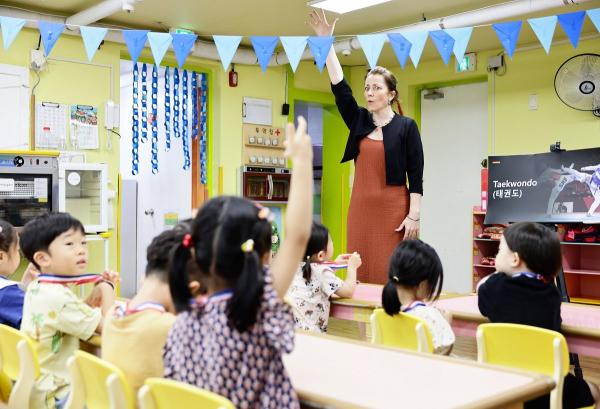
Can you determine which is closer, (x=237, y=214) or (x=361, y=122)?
(x=237, y=214)

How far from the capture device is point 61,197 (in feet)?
19.4

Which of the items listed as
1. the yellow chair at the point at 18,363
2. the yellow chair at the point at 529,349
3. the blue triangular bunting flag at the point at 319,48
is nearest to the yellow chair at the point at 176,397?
the yellow chair at the point at 18,363

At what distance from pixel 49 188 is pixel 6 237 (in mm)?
2997

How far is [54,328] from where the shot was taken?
7.41ft

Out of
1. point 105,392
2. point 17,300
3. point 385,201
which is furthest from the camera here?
point 385,201

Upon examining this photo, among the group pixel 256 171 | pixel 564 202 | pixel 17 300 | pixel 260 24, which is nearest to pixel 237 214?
pixel 17 300

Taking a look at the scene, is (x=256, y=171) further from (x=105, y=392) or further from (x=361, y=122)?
(x=105, y=392)

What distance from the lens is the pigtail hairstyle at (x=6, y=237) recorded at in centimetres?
293

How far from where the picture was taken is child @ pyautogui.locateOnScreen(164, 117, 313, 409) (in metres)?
1.36

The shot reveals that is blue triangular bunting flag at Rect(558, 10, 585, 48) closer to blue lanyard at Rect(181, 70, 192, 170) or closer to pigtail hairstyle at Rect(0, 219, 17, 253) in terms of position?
pigtail hairstyle at Rect(0, 219, 17, 253)

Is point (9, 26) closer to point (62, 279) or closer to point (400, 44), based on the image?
point (400, 44)

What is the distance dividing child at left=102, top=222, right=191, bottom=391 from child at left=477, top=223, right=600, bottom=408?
1.18 metres

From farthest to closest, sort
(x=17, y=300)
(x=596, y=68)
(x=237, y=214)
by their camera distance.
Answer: (x=596, y=68) → (x=17, y=300) → (x=237, y=214)

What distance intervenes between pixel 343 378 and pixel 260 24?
231 inches
